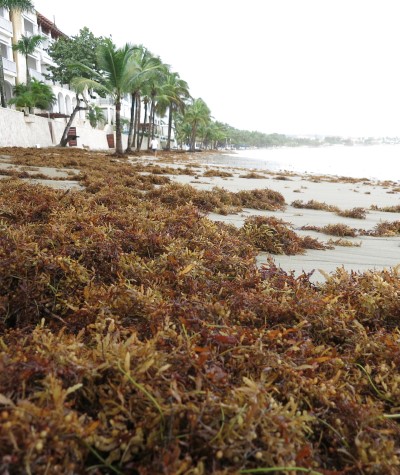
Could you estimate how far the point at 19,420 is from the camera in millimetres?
756

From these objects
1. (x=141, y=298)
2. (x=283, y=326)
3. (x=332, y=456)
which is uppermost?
(x=141, y=298)

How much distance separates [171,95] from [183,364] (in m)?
42.0

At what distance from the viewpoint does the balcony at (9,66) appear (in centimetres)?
3028

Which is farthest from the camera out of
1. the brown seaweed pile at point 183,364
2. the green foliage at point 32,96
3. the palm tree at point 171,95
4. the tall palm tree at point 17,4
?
the palm tree at point 171,95

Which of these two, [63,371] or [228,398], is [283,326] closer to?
[228,398]

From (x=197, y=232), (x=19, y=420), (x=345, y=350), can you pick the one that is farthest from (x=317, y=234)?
(x=19, y=420)

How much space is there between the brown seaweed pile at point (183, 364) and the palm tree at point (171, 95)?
123ft

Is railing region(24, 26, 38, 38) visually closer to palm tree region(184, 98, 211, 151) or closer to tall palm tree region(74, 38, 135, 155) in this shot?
tall palm tree region(74, 38, 135, 155)

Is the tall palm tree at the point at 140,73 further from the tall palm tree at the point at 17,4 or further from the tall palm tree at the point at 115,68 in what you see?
the tall palm tree at the point at 17,4

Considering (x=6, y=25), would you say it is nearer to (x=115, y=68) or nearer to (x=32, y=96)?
(x=32, y=96)

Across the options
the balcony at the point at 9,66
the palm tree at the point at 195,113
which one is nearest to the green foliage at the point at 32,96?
the balcony at the point at 9,66

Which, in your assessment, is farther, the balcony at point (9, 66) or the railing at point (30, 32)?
the railing at point (30, 32)

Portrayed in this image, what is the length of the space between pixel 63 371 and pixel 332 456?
0.72 metres

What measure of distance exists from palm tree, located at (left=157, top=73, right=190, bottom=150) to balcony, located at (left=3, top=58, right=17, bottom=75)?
12708 millimetres
